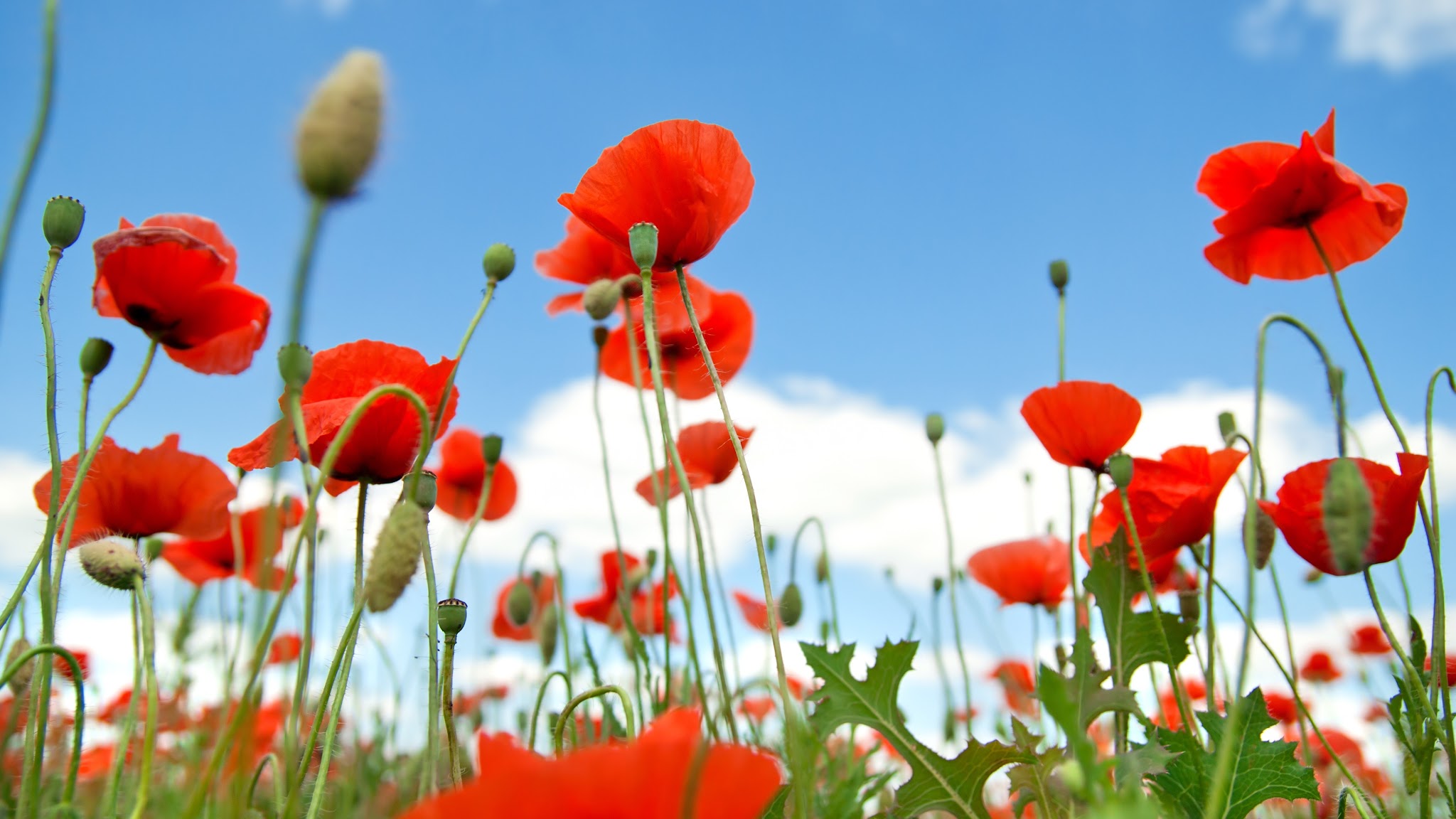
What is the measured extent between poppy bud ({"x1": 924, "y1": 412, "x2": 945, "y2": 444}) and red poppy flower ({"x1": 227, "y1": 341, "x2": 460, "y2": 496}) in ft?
5.03

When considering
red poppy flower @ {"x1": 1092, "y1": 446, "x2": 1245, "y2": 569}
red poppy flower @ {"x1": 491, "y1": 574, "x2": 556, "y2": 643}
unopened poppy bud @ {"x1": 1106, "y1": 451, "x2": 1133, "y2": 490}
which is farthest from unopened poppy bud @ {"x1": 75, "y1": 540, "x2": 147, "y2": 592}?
red poppy flower @ {"x1": 491, "y1": 574, "x2": 556, "y2": 643}

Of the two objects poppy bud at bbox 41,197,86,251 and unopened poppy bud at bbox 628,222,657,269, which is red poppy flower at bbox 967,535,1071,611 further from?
poppy bud at bbox 41,197,86,251

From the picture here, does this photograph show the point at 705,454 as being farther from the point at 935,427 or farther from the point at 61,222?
the point at 61,222

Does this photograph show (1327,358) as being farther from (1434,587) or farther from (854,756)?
(854,756)

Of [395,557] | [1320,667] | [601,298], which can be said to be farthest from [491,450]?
[1320,667]

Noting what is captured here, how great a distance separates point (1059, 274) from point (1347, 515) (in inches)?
53.6

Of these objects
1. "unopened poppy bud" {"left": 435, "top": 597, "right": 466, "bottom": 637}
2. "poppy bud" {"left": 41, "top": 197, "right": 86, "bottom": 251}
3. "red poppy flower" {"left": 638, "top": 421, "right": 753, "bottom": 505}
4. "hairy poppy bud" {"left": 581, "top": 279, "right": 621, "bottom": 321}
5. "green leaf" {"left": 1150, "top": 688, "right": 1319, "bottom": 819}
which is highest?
"hairy poppy bud" {"left": 581, "top": 279, "right": 621, "bottom": 321}

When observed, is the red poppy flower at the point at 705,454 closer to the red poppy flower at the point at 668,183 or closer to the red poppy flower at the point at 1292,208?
the red poppy flower at the point at 668,183

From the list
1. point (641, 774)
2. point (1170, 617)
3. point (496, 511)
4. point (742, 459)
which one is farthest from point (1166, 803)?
point (496, 511)

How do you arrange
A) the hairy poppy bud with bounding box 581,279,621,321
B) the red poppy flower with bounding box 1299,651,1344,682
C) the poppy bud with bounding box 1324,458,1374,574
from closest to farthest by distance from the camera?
the poppy bud with bounding box 1324,458,1374,574
the hairy poppy bud with bounding box 581,279,621,321
the red poppy flower with bounding box 1299,651,1344,682

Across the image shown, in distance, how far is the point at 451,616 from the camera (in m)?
1.33

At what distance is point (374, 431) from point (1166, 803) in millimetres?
1266

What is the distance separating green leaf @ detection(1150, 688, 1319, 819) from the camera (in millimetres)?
1471

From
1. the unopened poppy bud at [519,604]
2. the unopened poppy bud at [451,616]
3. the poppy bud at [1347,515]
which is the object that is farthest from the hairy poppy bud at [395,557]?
the unopened poppy bud at [519,604]
